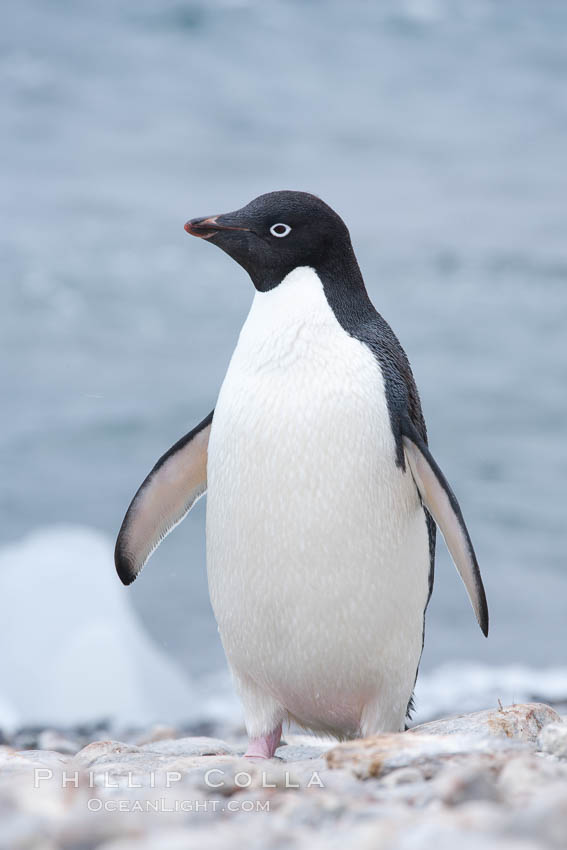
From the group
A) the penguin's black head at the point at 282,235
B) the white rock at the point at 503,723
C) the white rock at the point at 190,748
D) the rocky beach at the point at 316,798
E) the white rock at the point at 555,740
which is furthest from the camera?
the white rock at the point at 190,748

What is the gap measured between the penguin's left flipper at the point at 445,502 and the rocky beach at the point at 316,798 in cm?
45

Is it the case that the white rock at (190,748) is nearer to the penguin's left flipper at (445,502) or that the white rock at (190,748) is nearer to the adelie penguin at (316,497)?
the adelie penguin at (316,497)

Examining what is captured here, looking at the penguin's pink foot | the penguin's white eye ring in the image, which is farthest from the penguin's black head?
the penguin's pink foot

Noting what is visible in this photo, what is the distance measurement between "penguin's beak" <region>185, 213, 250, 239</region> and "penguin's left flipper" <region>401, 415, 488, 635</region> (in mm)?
860

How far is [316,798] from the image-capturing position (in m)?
2.11

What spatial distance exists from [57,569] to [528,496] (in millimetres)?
7843

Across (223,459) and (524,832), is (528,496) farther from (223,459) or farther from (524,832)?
(524,832)

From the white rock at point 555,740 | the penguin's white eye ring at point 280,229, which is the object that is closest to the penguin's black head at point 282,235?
the penguin's white eye ring at point 280,229

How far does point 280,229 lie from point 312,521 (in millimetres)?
961

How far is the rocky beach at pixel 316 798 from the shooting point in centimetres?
165

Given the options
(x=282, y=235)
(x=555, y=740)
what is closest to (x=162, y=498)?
(x=282, y=235)

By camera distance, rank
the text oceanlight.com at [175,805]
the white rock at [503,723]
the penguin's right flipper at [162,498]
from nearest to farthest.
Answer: the text oceanlight.com at [175,805], the white rock at [503,723], the penguin's right flipper at [162,498]

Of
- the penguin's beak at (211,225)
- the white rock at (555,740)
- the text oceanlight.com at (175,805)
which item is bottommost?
the text oceanlight.com at (175,805)

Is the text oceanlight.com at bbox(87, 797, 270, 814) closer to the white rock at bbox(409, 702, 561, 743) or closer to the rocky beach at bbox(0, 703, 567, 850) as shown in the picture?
the rocky beach at bbox(0, 703, 567, 850)
